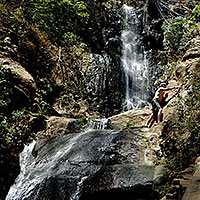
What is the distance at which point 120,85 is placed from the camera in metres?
11.3

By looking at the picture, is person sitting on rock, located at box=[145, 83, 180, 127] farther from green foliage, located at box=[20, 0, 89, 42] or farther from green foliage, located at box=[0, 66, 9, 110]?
green foliage, located at box=[0, 66, 9, 110]

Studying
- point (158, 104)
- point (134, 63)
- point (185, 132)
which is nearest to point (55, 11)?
point (158, 104)

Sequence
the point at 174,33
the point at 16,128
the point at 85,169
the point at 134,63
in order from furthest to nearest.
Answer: the point at 134,63
the point at 174,33
the point at 16,128
the point at 85,169

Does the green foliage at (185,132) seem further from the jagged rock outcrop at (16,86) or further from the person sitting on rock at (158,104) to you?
the jagged rock outcrop at (16,86)

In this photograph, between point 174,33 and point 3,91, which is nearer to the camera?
point 3,91

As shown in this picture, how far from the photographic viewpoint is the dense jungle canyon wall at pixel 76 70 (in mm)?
4902

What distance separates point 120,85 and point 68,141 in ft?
20.5

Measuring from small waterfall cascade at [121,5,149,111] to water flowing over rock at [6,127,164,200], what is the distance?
5694 mm

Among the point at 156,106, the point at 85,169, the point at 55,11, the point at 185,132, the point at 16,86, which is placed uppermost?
the point at 55,11

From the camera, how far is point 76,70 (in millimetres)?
10578

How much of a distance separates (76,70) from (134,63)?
3.73 metres

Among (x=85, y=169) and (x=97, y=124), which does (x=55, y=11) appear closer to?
(x=97, y=124)

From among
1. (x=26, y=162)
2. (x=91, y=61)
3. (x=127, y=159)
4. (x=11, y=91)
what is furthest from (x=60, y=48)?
(x=127, y=159)

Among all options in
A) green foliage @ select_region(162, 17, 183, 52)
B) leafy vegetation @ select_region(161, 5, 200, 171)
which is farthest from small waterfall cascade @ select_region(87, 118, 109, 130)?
green foliage @ select_region(162, 17, 183, 52)
